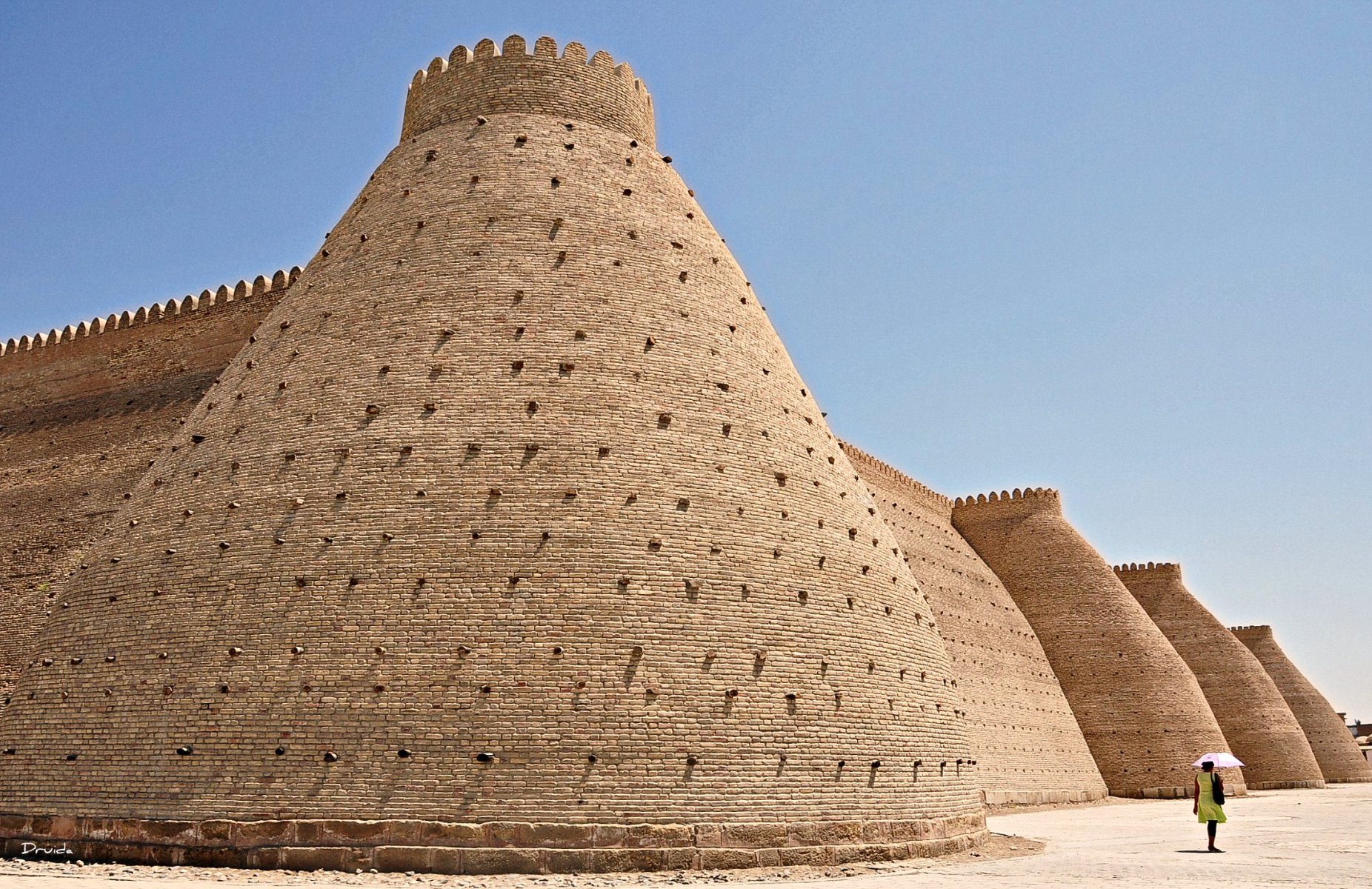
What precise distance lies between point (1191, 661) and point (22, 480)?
32.3m

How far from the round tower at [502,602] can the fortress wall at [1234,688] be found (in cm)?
2590

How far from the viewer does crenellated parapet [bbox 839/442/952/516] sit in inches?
1118

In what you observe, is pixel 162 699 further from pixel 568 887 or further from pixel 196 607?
pixel 568 887

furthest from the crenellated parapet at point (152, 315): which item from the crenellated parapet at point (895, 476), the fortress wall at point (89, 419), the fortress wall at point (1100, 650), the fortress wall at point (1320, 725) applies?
the fortress wall at point (1320, 725)

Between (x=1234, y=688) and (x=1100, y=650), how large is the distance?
6807 millimetres

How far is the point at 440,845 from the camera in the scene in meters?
9.68

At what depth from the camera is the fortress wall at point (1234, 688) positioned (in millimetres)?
34938

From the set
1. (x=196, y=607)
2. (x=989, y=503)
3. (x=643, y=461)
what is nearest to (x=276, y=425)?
(x=196, y=607)

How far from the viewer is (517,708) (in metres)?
10.2

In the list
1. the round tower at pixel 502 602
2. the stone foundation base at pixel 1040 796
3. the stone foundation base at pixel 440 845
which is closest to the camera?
the stone foundation base at pixel 440 845

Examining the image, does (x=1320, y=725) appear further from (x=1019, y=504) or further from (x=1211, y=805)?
(x=1211, y=805)

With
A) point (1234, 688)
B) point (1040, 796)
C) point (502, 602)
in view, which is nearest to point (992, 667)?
point (1040, 796)

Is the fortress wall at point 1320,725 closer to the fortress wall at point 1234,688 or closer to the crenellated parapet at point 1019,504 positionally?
the fortress wall at point 1234,688

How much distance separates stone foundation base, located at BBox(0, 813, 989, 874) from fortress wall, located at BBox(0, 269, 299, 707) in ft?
38.9
